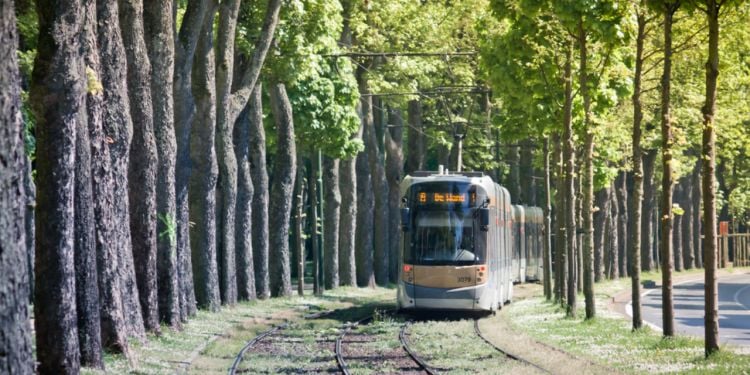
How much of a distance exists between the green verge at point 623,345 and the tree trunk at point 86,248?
7482 mm

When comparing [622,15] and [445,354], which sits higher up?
[622,15]

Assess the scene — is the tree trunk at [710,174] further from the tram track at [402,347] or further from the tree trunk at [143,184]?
the tree trunk at [143,184]

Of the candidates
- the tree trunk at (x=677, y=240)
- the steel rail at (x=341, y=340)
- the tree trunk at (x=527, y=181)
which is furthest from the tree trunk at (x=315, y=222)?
the tree trunk at (x=677, y=240)

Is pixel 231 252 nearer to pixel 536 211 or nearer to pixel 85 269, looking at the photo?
pixel 85 269

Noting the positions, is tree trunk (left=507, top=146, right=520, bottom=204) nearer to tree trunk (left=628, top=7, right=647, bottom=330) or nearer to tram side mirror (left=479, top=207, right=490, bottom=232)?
tram side mirror (left=479, top=207, right=490, bottom=232)

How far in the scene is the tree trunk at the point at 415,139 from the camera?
52.9 metres

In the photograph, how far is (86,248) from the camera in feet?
59.9

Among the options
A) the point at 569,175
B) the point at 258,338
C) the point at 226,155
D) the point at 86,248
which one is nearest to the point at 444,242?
the point at 569,175

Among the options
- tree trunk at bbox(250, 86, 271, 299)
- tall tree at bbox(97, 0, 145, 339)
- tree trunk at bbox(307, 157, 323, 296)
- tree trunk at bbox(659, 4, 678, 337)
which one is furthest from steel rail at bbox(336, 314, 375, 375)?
tree trunk at bbox(307, 157, 323, 296)

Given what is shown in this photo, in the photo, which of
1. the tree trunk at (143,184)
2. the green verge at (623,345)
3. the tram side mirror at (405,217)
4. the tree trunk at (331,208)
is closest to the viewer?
the green verge at (623,345)

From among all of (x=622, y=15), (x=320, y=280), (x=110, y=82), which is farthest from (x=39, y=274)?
(x=320, y=280)

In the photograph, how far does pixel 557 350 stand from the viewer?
24.0 meters

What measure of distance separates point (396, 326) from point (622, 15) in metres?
9.27

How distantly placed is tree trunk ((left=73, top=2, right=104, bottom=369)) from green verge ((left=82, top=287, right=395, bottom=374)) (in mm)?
390
